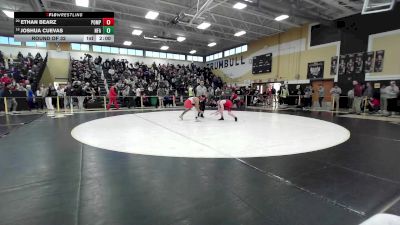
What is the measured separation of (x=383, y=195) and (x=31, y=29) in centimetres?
1062

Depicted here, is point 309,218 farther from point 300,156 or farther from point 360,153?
point 360,153

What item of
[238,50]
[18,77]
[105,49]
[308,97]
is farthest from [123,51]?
[308,97]

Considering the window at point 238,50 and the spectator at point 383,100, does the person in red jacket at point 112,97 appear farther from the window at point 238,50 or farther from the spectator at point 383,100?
the window at point 238,50

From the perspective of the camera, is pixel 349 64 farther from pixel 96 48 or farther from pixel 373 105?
pixel 96 48

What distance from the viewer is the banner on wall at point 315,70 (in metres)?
16.9

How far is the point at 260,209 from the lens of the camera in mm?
2043

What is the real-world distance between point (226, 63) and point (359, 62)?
14922 millimetres

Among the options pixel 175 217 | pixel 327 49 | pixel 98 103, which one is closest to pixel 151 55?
pixel 98 103

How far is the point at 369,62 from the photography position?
14008mm

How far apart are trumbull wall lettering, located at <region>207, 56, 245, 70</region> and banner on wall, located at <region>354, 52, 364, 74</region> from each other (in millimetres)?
11520

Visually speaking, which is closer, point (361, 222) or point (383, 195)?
point (361, 222)
